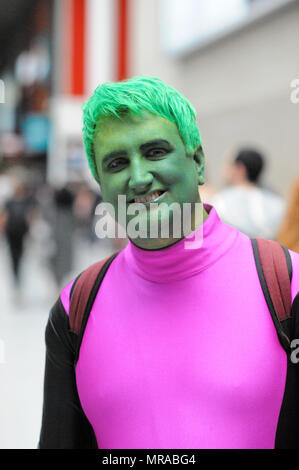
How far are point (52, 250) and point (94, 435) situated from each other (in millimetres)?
5370

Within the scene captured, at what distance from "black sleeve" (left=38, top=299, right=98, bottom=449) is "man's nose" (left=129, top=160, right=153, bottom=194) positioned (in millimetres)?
302

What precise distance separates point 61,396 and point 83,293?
0.66 ft

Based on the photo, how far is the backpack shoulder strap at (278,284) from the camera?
3.17 feet

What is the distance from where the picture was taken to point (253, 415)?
0.97m

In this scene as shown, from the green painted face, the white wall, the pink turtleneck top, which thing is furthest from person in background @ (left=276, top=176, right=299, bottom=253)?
the white wall

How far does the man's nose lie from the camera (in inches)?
37.8

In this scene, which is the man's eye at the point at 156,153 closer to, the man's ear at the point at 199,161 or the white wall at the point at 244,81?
the man's ear at the point at 199,161

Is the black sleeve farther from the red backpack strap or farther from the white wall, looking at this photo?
the white wall

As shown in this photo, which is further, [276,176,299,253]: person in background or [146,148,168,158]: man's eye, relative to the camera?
[276,176,299,253]: person in background

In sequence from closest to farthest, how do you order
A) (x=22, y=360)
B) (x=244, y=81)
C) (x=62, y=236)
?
(x=22, y=360)
(x=62, y=236)
(x=244, y=81)

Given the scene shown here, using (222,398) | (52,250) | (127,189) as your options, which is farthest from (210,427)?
(52,250)

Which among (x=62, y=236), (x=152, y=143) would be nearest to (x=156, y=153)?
(x=152, y=143)

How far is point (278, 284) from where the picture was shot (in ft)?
3.23

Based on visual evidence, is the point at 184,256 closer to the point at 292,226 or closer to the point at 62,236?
the point at 292,226
